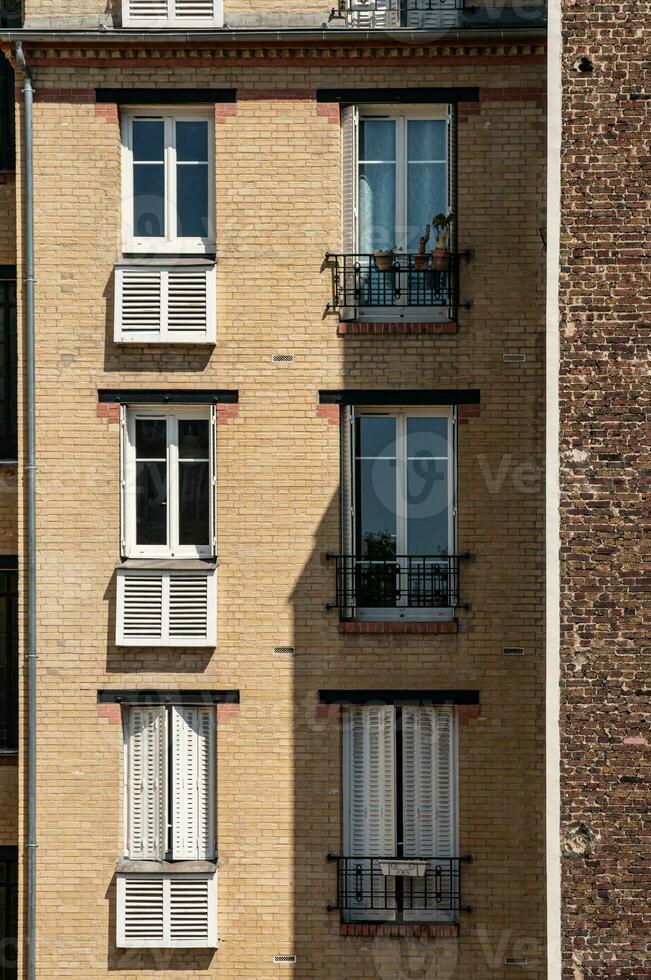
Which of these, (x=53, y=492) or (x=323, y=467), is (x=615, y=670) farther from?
(x=53, y=492)

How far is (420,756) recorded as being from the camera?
47.0 feet

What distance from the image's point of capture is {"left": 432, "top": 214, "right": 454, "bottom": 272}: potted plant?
14.4m

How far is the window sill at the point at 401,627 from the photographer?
1417 centimetres

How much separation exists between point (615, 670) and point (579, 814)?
5.10 feet

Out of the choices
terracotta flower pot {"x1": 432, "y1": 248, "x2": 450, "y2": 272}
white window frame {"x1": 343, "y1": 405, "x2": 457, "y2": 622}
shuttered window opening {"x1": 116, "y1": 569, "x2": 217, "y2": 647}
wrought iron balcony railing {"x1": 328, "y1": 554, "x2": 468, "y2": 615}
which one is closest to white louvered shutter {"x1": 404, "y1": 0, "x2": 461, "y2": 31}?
terracotta flower pot {"x1": 432, "y1": 248, "x2": 450, "y2": 272}

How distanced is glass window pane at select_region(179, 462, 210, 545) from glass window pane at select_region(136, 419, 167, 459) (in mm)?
335

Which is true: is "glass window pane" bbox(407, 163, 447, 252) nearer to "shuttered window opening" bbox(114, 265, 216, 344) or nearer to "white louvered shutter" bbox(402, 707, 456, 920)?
"shuttered window opening" bbox(114, 265, 216, 344)

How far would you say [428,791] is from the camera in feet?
46.9

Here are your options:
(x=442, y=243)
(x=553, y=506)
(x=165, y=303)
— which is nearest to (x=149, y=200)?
(x=165, y=303)

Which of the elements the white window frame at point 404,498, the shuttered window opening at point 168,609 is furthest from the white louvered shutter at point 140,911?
the white window frame at point 404,498

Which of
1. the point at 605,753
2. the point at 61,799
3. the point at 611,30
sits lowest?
the point at 61,799

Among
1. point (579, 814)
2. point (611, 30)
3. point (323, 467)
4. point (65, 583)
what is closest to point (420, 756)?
point (579, 814)

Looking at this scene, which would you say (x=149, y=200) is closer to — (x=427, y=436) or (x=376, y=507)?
(x=427, y=436)

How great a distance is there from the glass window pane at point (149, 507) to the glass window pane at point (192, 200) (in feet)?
9.82
